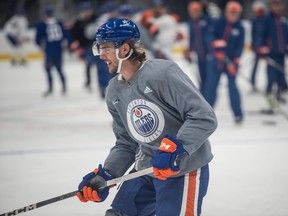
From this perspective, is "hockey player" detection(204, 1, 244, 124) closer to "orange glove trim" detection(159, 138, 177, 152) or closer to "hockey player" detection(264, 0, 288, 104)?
"hockey player" detection(264, 0, 288, 104)

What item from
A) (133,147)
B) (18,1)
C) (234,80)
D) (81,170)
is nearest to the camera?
(133,147)

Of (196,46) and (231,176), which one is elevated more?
(196,46)

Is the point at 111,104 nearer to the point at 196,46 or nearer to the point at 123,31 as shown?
the point at 123,31

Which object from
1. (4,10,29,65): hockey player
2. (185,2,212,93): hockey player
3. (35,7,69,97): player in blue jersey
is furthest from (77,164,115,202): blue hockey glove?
(4,10,29,65): hockey player

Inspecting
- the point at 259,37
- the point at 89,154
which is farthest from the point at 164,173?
the point at 259,37

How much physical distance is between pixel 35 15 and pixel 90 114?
371 inches

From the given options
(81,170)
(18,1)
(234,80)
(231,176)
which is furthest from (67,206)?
(18,1)

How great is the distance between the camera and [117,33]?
246 cm

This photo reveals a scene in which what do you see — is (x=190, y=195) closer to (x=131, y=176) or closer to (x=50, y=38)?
(x=131, y=176)

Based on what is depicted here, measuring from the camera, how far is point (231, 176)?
13.8 feet

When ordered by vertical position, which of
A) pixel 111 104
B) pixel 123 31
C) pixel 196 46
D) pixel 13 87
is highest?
pixel 123 31

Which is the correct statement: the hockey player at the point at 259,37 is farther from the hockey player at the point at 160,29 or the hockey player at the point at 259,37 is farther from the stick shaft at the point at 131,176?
the stick shaft at the point at 131,176

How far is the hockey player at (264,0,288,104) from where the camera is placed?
7605 millimetres

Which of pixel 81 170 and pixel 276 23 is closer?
pixel 81 170
